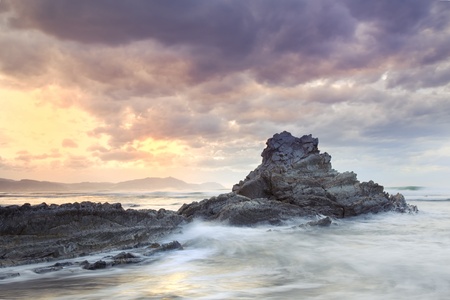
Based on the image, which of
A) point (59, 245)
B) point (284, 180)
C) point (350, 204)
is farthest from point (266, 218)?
point (59, 245)

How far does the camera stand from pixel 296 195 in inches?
548

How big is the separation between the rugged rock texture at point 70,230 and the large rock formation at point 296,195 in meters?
2.53

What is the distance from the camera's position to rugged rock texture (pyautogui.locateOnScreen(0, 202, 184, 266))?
25.5 ft

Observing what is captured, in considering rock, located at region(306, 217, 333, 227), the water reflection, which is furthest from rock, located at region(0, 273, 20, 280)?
rock, located at region(306, 217, 333, 227)

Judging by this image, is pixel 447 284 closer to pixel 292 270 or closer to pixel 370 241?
pixel 292 270

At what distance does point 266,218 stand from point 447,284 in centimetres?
662

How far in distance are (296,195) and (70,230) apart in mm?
7855

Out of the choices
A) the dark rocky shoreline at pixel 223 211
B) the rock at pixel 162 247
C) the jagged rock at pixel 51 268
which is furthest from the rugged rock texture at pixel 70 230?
the jagged rock at pixel 51 268

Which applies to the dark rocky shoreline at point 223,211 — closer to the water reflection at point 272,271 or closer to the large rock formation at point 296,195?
the large rock formation at point 296,195

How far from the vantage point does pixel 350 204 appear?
14172 mm

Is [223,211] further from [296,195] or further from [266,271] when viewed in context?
[266,271]

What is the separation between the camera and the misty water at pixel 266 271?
533 cm

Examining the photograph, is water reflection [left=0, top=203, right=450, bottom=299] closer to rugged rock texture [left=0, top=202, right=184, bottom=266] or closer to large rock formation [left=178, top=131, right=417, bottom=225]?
rugged rock texture [left=0, top=202, right=184, bottom=266]

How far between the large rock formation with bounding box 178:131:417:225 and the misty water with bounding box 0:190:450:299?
→ 163 cm
